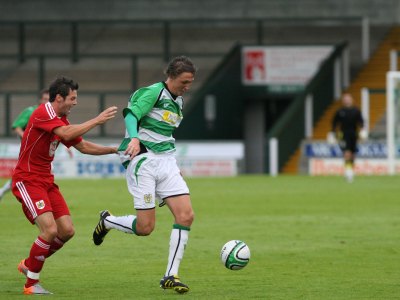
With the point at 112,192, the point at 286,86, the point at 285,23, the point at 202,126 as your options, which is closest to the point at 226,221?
the point at 112,192

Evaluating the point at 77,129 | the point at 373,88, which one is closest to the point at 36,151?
the point at 77,129

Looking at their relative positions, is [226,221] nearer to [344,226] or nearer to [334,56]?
[344,226]

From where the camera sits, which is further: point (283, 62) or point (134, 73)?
point (134, 73)

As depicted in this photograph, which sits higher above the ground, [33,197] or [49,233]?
[33,197]

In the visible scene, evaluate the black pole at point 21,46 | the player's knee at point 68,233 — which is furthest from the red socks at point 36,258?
the black pole at point 21,46

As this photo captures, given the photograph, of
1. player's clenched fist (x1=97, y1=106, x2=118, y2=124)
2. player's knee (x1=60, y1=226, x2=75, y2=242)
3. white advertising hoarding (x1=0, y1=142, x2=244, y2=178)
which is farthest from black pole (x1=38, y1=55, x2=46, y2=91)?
player's clenched fist (x1=97, y1=106, x2=118, y2=124)

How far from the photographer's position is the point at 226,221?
59.5ft

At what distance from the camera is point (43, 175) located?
34.4 ft

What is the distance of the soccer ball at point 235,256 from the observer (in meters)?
10.8

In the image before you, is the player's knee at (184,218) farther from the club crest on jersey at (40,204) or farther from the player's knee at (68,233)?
the club crest on jersey at (40,204)

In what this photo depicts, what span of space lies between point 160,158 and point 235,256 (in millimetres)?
1155

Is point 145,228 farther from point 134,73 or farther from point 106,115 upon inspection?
point 134,73

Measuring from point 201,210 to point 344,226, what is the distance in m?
3.76

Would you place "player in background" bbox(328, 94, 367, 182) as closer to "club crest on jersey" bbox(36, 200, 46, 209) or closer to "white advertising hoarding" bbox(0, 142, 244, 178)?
"white advertising hoarding" bbox(0, 142, 244, 178)
